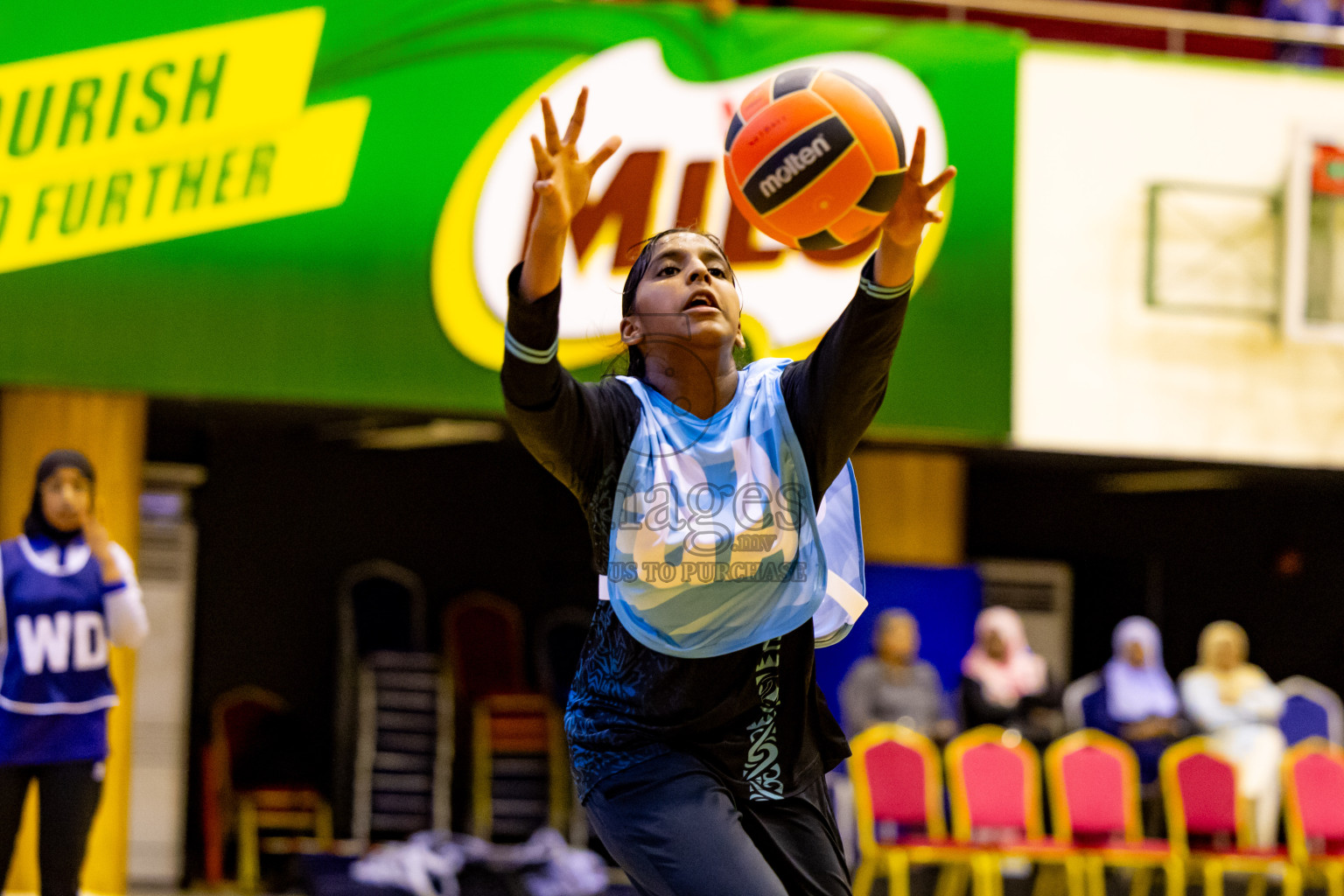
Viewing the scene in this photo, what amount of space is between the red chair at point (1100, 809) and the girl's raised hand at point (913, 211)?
20.9 ft

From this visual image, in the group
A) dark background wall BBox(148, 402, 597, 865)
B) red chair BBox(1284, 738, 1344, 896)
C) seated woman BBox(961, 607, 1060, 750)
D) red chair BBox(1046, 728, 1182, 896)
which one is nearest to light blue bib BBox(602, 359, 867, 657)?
red chair BBox(1046, 728, 1182, 896)

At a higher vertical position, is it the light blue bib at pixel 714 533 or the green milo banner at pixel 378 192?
the green milo banner at pixel 378 192

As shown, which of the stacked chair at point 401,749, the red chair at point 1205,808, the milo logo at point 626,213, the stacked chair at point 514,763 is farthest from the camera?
the stacked chair at point 514,763

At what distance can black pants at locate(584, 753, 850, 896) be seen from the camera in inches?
103

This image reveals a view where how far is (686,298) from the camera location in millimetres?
2863

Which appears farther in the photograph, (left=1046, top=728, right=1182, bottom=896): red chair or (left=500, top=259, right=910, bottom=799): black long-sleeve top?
(left=1046, top=728, right=1182, bottom=896): red chair

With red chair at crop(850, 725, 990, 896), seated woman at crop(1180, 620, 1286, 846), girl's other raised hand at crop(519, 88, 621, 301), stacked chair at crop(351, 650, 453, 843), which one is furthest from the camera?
stacked chair at crop(351, 650, 453, 843)

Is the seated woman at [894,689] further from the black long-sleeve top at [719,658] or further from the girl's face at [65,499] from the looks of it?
the black long-sleeve top at [719,658]

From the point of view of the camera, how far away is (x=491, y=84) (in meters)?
8.66

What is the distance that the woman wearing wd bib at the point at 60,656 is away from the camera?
18.0ft

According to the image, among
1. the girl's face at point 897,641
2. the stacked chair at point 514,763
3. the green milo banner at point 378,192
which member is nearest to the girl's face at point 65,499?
the green milo banner at point 378,192

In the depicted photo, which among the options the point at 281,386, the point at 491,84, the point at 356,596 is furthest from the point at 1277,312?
the point at 356,596

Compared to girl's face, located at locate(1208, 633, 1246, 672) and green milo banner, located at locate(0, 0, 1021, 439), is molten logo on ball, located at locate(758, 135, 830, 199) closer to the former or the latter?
green milo banner, located at locate(0, 0, 1021, 439)

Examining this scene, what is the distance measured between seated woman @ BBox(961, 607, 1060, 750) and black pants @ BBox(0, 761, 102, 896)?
5.09 meters
